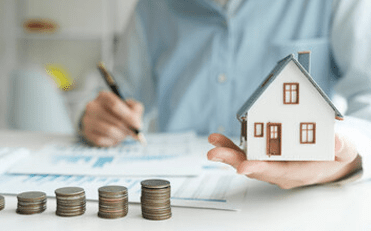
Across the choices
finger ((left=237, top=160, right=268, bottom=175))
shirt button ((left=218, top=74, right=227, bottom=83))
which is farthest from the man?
finger ((left=237, top=160, right=268, bottom=175))

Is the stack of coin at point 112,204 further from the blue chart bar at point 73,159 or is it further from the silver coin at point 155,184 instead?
the blue chart bar at point 73,159

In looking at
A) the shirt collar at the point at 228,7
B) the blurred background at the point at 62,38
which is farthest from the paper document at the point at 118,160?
the blurred background at the point at 62,38

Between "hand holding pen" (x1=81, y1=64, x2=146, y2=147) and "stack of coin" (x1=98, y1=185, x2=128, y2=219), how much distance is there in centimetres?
47

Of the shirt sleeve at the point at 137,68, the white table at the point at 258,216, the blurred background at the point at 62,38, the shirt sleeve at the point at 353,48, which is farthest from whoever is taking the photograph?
the blurred background at the point at 62,38

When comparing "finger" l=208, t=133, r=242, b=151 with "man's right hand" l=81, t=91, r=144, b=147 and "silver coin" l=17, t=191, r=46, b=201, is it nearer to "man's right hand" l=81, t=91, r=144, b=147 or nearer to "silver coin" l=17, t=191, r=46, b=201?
"silver coin" l=17, t=191, r=46, b=201

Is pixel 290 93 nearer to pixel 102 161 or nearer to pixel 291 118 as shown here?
pixel 291 118

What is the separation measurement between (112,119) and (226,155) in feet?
1.83

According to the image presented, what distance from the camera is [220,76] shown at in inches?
45.7

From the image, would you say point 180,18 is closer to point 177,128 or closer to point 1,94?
point 177,128

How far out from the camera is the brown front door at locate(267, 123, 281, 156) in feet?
1.52

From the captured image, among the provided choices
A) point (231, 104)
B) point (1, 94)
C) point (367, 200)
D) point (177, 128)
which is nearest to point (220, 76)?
point (231, 104)

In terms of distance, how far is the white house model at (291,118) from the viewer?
1.50ft

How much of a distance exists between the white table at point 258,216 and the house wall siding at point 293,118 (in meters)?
0.07

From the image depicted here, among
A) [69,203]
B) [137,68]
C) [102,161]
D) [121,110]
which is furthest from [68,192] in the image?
[137,68]
